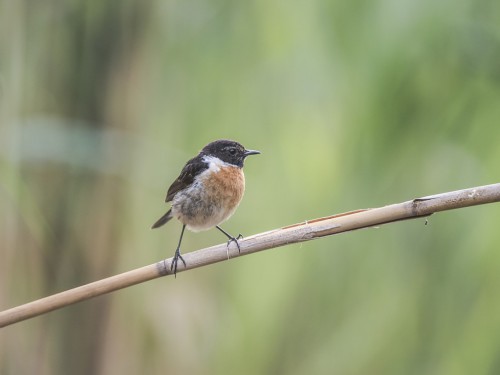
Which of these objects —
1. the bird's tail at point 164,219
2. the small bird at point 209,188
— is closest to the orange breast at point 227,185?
the small bird at point 209,188

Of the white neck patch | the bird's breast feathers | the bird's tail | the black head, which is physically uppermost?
the black head

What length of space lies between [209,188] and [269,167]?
0.23 meters

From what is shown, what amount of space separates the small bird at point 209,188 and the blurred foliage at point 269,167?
10 cm

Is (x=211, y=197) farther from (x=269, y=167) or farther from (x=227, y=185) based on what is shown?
(x=269, y=167)

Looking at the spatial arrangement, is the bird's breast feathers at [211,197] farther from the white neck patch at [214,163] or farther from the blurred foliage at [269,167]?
the blurred foliage at [269,167]

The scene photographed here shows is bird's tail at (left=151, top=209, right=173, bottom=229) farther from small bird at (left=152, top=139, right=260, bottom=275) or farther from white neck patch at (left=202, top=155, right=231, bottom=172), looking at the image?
white neck patch at (left=202, top=155, right=231, bottom=172)

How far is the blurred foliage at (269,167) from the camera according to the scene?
237cm

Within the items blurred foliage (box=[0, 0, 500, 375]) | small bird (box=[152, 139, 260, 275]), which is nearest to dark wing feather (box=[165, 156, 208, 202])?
small bird (box=[152, 139, 260, 275])

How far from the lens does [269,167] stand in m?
2.75

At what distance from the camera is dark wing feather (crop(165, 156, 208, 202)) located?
2822 mm

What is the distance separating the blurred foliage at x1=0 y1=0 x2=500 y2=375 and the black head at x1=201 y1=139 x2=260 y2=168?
0.18 feet

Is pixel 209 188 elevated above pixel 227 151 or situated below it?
below

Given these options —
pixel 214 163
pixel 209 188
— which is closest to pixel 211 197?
pixel 209 188

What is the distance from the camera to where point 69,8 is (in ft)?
8.11
